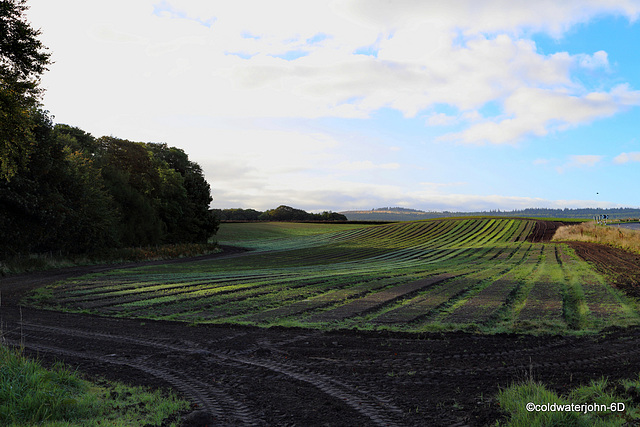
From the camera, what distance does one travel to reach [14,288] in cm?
1856

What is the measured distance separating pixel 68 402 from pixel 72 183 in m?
28.4

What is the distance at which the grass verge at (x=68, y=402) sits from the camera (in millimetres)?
5344

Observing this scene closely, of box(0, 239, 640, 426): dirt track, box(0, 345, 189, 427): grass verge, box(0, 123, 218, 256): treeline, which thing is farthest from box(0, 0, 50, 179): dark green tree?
box(0, 345, 189, 427): grass verge

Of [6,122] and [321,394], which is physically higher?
[6,122]

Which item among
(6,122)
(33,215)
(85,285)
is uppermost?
(6,122)

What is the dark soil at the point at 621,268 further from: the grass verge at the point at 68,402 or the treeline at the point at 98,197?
the treeline at the point at 98,197

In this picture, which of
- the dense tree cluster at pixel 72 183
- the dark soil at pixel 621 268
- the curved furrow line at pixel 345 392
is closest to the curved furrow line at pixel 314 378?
the curved furrow line at pixel 345 392

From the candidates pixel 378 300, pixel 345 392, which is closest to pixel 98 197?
pixel 378 300

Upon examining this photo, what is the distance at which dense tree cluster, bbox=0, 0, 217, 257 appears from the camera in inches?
771

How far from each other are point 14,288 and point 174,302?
30.2 ft

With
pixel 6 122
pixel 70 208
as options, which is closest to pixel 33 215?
pixel 70 208

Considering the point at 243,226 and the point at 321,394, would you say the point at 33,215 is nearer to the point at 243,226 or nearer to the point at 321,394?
the point at 321,394

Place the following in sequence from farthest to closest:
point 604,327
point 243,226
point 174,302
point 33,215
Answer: point 243,226 → point 33,215 → point 174,302 → point 604,327

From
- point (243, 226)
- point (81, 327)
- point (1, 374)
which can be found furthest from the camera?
point (243, 226)
